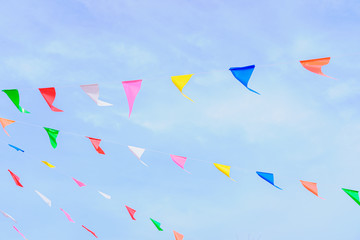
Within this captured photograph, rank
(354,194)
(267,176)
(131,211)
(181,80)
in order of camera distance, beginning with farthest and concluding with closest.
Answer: (131,211) → (267,176) → (354,194) → (181,80)

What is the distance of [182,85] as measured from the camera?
749 cm

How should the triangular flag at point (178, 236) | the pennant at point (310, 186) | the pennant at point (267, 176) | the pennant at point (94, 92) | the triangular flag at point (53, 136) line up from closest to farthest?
the pennant at point (94, 92) → the pennant at point (267, 176) → the pennant at point (310, 186) → the triangular flag at point (53, 136) → the triangular flag at point (178, 236)

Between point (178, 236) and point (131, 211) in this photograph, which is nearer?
point (131, 211)

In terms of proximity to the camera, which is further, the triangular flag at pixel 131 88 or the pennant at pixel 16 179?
the pennant at pixel 16 179

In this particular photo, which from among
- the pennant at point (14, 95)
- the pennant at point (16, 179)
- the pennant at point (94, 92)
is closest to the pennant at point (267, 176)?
the pennant at point (94, 92)

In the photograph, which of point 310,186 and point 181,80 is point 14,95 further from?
point 310,186

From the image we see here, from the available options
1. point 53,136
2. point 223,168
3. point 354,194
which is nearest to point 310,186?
point 354,194

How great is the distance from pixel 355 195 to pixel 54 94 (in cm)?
556

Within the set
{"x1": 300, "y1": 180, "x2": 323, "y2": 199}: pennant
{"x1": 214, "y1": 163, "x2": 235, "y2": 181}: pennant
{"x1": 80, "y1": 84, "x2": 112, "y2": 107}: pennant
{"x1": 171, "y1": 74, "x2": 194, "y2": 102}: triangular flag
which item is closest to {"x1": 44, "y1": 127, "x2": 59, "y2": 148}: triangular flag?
{"x1": 80, "y1": 84, "x2": 112, "y2": 107}: pennant

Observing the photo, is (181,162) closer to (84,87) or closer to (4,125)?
(84,87)

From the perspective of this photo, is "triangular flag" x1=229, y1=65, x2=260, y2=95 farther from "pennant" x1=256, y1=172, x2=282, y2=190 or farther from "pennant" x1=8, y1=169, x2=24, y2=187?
"pennant" x1=8, y1=169, x2=24, y2=187

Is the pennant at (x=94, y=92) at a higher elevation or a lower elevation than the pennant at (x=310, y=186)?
lower

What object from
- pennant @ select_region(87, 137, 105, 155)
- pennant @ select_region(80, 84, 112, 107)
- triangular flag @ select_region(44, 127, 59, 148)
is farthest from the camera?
pennant @ select_region(87, 137, 105, 155)

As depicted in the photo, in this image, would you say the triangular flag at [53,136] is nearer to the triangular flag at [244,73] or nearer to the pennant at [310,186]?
the triangular flag at [244,73]
